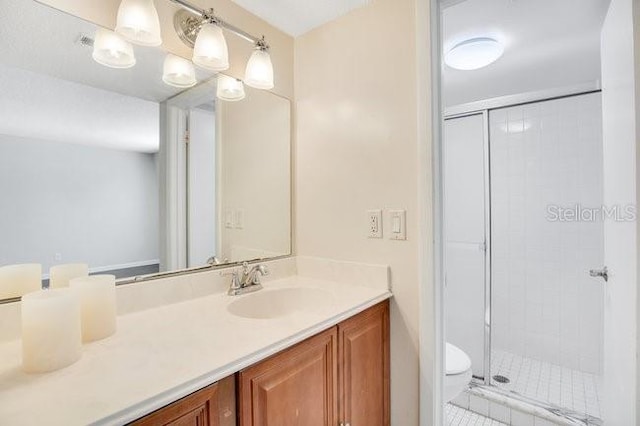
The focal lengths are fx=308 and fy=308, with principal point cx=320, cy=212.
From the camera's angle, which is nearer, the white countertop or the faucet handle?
the white countertop

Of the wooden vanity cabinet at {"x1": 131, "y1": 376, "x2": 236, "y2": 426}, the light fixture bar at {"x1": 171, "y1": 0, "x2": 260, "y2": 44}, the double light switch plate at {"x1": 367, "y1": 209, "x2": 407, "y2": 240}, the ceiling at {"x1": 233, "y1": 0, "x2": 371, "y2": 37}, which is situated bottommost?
the wooden vanity cabinet at {"x1": 131, "y1": 376, "x2": 236, "y2": 426}

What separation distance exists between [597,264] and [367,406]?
2.10m

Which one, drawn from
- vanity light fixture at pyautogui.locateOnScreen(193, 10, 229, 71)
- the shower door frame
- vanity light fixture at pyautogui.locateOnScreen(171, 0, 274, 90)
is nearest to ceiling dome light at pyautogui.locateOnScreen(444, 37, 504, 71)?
the shower door frame

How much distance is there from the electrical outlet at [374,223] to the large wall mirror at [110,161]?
0.55 m

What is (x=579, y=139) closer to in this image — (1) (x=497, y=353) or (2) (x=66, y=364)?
(1) (x=497, y=353)

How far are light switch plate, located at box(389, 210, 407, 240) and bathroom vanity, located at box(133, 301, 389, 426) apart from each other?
11.2 inches

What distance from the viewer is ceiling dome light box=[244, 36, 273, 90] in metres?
1.38

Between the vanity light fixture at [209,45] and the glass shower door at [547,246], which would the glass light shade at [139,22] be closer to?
the vanity light fixture at [209,45]

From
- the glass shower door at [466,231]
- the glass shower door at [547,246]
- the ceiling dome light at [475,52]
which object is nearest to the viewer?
the ceiling dome light at [475,52]

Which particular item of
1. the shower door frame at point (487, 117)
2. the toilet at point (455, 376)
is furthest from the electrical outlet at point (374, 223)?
the shower door frame at point (487, 117)

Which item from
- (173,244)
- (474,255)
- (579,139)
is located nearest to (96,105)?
(173,244)

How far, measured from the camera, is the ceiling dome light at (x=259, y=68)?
54.4 inches

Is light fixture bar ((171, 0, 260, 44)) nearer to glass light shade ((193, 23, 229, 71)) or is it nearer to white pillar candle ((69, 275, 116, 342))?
glass light shade ((193, 23, 229, 71))

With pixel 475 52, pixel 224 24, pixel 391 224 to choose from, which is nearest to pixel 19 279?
pixel 224 24
